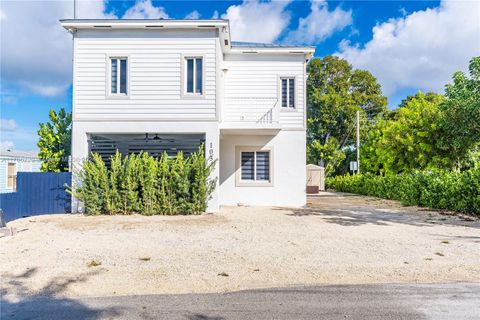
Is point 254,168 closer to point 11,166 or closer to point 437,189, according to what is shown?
point 437,189

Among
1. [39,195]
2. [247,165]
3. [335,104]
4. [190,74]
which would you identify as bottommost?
[39,195]

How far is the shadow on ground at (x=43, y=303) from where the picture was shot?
13.9 ft

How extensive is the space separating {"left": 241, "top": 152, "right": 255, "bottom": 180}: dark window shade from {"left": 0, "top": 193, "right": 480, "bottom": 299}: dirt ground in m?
4.27

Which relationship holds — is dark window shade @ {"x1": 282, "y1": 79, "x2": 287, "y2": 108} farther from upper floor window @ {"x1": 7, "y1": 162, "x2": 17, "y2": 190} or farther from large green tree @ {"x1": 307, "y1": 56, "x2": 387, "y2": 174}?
large green tree @ {"x1": 307, "y1": 56, "x2": 387, "y2": 174}

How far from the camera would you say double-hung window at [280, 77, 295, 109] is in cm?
1588

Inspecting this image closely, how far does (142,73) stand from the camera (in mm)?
13422

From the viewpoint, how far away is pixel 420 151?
1984 centimetres

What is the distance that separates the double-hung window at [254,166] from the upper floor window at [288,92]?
2252 millimetres

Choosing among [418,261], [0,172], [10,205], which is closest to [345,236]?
[418,261]

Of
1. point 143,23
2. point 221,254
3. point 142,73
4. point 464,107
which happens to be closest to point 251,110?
point 142,73

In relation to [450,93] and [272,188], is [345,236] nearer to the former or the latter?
[272,188]

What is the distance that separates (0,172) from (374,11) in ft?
67.9

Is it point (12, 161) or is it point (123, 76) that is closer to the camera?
point (123, 76)

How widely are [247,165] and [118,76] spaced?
6149 mm
